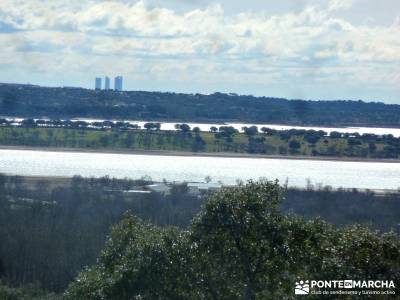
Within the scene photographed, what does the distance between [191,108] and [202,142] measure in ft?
57.9

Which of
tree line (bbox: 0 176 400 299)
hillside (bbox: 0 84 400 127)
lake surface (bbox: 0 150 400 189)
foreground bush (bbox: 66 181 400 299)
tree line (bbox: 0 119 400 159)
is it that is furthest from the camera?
hillside (bbox: 0 84 400 127)

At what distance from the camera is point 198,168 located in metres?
44.2

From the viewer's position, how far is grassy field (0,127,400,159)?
1970 inches

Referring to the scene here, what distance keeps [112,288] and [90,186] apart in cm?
2269

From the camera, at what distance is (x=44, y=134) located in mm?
55344

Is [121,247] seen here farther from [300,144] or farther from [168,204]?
[300,144]

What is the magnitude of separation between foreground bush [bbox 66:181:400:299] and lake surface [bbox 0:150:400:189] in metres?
22.2

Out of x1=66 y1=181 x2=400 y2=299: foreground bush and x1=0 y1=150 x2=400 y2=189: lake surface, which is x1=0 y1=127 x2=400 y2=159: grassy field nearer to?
x1=0 y1=150 x2=400 y2=189: lake surface

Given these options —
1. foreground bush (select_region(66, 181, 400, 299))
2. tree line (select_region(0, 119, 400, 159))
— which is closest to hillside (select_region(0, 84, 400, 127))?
tree line (select_region(0, 119, 400, 159))

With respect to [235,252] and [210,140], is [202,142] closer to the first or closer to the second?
[210,140]

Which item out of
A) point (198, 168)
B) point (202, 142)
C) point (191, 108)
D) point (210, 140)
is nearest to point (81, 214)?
point (198, 168)

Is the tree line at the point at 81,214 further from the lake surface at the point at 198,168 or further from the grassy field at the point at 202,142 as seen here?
the grassy field at the point at 202,142

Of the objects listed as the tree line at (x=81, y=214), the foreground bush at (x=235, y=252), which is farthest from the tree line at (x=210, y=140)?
the foreground bush at (x=235, y=252)

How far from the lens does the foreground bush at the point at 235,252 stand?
36.2 ft
